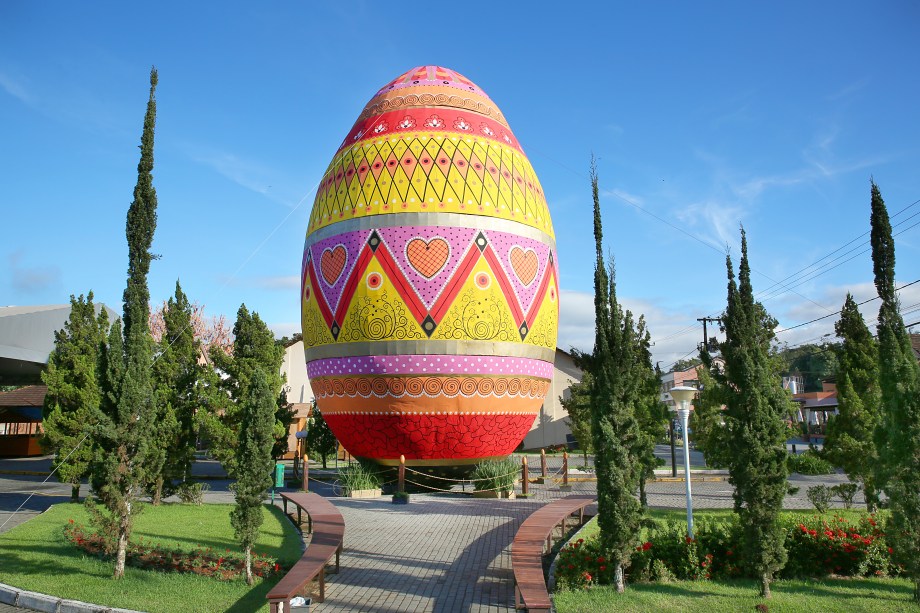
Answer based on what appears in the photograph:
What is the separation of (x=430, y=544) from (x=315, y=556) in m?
3.53

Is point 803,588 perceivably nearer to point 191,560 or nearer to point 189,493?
point 191,560

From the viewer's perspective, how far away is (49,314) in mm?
31547

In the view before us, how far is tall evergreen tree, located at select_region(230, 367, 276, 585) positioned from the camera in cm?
944

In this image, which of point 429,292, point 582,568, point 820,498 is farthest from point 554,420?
point 582,568

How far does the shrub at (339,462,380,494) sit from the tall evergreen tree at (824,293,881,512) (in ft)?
38.9

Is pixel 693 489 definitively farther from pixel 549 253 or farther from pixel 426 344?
pixel 426 344

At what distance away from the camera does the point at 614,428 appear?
28.4ft

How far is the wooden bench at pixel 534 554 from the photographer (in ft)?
22.8

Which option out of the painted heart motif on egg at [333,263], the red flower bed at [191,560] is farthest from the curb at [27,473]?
the red flower bed at [191,560]

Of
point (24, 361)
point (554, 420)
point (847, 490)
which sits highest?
point (24, 361)

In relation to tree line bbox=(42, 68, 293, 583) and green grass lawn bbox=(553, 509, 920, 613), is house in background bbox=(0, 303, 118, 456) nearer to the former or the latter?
tree line bbox=(42, 68, 293, 583)

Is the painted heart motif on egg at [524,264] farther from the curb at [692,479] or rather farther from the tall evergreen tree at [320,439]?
the tall evergreen tree at [320,439]

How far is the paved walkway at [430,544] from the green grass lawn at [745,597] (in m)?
1.15

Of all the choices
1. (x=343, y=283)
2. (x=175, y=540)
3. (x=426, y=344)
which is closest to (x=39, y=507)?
(x=175, y=540)
